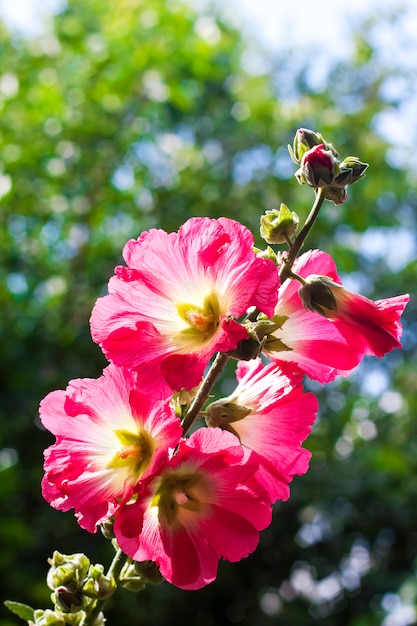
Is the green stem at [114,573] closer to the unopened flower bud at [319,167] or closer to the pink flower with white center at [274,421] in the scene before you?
the pink flower with white center at [274,421]

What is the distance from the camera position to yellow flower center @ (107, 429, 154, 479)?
2.49 feet

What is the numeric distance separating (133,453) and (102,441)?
0.04 m

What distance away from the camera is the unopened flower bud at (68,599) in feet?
2.46

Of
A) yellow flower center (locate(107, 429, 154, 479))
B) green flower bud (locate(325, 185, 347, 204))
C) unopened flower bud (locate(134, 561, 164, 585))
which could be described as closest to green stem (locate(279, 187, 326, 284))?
green flower bud (locate(325, 185, 347, 204))

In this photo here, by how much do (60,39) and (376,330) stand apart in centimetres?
373

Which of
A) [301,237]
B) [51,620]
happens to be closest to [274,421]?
[301,237]

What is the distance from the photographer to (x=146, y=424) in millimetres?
741

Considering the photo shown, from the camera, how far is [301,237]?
744mm

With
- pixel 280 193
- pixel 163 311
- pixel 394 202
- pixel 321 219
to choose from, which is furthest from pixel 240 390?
pixel 394 202

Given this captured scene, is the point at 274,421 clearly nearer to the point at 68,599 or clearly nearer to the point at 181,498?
the point at 181,498

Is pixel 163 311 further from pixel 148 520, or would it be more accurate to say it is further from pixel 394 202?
pixel 394 202

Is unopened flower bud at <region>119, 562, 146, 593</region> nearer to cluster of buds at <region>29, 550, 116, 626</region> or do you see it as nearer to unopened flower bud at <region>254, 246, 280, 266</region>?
cluster of buds at <region>29, 550, 116, 626</region>

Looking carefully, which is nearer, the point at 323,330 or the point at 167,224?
the point at 323,330

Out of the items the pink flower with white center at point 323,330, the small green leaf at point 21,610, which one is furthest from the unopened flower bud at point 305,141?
the small green leaf at point 21,610
